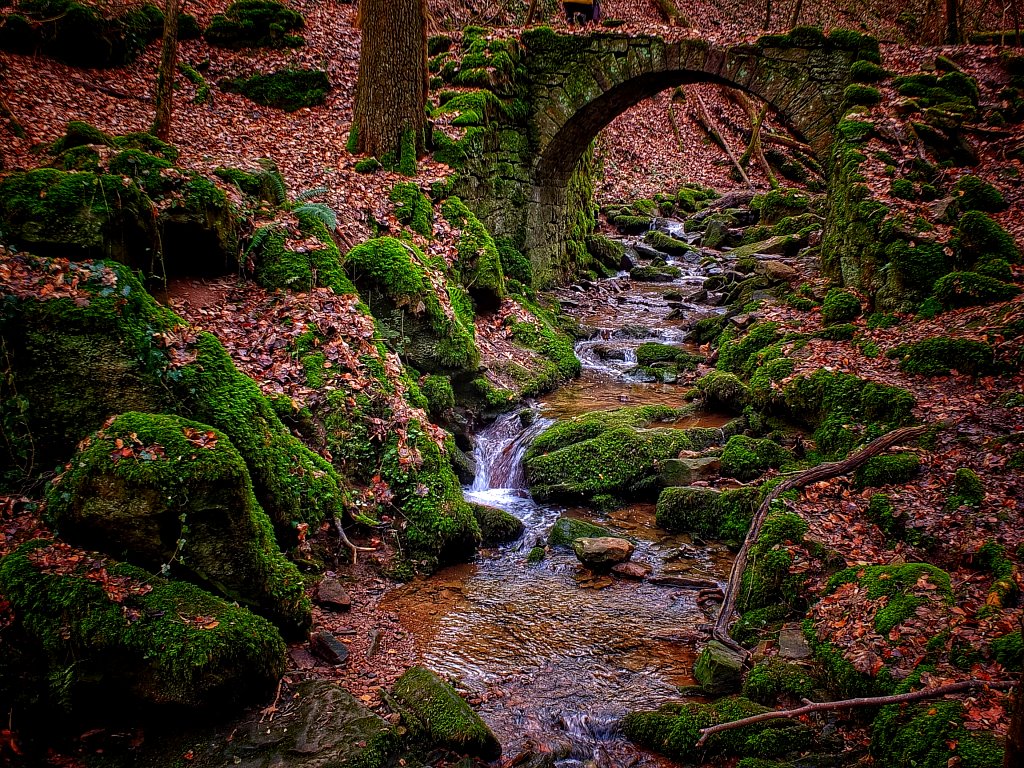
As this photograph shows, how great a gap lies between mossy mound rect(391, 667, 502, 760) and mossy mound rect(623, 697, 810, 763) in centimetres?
97

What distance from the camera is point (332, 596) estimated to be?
4.89m

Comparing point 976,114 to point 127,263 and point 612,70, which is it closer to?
point 612,70

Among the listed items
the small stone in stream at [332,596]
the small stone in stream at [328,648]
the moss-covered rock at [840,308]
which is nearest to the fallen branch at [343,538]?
the small stone in stream at [332,596]

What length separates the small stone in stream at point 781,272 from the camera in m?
12.2

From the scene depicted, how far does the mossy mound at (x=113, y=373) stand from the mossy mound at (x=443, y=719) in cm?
181

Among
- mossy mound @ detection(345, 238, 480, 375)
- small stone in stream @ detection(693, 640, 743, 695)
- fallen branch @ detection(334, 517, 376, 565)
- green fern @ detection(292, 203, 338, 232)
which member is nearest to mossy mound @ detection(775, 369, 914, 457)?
small stone in stream @ detection(693, 640, 743, 695)

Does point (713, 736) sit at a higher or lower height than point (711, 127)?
lower

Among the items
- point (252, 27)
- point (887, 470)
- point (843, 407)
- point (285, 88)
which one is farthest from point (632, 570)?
point (252, 27)

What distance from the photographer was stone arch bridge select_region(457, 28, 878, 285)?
37.5ft

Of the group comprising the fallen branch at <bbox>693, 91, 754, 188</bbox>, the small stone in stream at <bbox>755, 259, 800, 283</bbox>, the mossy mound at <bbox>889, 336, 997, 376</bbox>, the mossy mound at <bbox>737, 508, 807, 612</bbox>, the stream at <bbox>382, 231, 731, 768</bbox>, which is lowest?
the stream at <bbox>382, 231, 731, 768</bbox>

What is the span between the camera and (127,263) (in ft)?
17.9

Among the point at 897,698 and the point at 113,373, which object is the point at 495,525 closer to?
the point at 113,373

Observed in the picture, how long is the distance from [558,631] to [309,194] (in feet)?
21.0

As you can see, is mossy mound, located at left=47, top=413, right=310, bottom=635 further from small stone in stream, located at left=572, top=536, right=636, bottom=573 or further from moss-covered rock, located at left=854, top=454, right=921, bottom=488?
moss-covered rock, located at left=854, top=454, right=921, bottom=488
